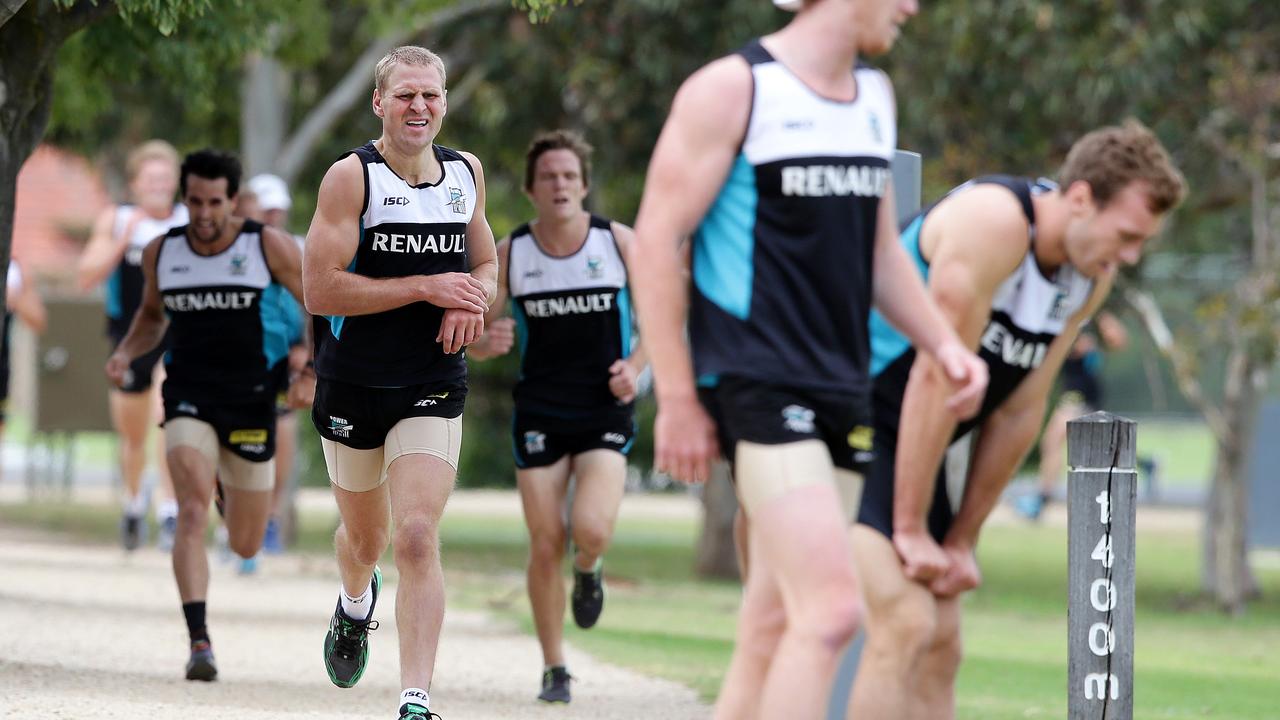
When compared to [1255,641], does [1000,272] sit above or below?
above

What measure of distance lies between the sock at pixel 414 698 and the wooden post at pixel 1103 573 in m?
2.13

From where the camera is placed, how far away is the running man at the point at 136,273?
46.4 feet

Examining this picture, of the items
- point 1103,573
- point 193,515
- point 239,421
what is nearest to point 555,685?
point 193,515

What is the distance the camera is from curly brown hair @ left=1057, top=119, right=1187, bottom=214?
17.8ft

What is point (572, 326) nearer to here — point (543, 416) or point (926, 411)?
point (543, 416)

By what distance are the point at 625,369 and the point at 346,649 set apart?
6.70ft

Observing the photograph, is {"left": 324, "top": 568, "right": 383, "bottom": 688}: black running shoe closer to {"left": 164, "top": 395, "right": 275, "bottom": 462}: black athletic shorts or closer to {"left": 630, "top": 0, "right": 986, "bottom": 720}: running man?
{"left": 164, "top": 395, "right": 275, "bottom": 462}: black athletic shorts

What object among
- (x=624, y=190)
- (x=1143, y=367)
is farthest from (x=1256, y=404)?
(x=1143, y=367)

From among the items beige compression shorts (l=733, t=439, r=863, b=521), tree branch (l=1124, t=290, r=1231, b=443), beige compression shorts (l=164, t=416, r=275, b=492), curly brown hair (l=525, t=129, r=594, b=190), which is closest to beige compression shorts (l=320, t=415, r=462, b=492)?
beige compression shorts (l=164, t=416, r=275, b=492)

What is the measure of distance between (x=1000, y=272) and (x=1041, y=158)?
13.2 m

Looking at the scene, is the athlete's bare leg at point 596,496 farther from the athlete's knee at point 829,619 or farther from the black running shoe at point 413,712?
the athlete's knee at point 829,619

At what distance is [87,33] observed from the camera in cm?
1048

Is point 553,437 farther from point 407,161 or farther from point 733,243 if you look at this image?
point 733,243

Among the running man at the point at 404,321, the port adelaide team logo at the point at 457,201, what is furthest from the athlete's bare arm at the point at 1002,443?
the port adelaide team logo at the point at 457,201
